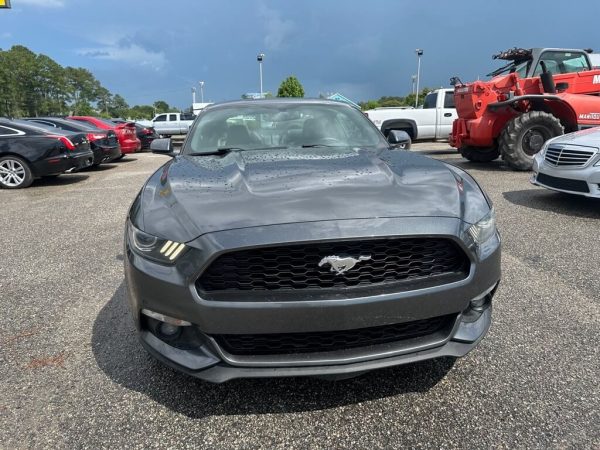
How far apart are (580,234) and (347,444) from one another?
414 centimetres

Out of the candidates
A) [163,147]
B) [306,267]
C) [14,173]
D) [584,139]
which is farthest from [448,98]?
[306,267]

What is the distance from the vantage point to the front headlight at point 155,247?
1874 mm

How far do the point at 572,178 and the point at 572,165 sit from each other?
0.58ft

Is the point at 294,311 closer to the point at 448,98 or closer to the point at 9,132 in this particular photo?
the point at 9,132

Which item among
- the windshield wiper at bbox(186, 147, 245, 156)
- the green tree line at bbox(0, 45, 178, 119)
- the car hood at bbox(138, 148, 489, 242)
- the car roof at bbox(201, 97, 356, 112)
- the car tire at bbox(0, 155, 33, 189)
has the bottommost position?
the car tire at bbox(0, 155, 33, 189)

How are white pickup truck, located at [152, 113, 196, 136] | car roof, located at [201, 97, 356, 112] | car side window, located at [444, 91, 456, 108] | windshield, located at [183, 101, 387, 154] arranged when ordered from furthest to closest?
white pickup truck, located at [152, 113, 196, 136]
car side window, located at [444, 91, 456, 108]
car roof, located at [201, 97, 356, 112]
windshield, located at [183, 101, 387, 154]

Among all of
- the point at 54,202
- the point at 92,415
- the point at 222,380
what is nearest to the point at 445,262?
the point at 222,380

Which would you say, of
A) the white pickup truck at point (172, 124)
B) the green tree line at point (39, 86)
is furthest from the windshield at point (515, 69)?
the green tree line at point (39, 86)

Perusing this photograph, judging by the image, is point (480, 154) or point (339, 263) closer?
point (339, 263)

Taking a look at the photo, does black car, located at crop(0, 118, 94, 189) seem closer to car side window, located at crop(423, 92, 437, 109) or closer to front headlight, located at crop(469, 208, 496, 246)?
front headlight, located at crop(469, 208, 496, 246)

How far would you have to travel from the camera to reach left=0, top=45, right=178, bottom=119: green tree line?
263ft

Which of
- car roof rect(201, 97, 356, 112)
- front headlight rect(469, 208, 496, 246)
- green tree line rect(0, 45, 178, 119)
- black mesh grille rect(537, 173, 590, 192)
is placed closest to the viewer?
front headlight rect(469, 208, 496, 246)

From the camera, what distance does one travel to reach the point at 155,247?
6.35ft

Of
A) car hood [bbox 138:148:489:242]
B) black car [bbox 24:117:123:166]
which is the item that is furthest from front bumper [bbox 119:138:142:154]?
car hood [bbox 138:148:489:242]
